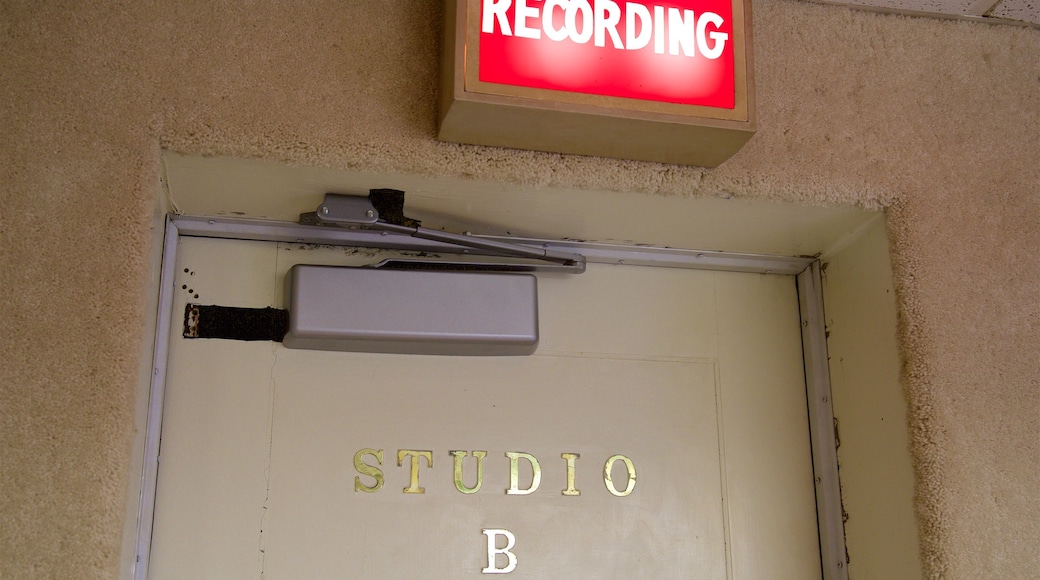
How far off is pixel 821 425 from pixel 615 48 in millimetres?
783

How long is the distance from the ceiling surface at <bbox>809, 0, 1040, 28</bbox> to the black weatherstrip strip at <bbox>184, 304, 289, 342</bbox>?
1.07m

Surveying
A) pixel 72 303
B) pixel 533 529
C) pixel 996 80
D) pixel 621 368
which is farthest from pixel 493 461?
pixel 996 80

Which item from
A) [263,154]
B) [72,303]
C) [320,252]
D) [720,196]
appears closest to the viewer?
[72,303]

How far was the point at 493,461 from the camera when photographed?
4.82ft

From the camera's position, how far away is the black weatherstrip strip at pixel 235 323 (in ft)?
4.70

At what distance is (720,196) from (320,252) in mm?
675

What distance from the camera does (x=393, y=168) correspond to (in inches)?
51.6

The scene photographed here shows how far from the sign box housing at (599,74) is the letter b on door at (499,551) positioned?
63cm

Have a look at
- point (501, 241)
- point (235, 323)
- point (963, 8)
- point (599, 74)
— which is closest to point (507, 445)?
point (501, 241)

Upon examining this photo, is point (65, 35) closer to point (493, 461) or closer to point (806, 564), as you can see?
point (493, 461)

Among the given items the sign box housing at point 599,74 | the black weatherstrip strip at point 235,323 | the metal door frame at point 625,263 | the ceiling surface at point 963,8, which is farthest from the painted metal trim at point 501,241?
the ceiling surface at point 963,8

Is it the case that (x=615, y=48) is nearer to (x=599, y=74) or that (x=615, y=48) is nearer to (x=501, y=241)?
(x=599, y=74)

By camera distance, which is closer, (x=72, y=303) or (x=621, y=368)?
(x=72, y=303)

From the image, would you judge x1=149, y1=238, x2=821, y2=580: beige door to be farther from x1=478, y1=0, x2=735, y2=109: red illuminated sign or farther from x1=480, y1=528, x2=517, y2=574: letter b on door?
x1=478, y1=0, x2=735, y2=109: red illuminated sign
